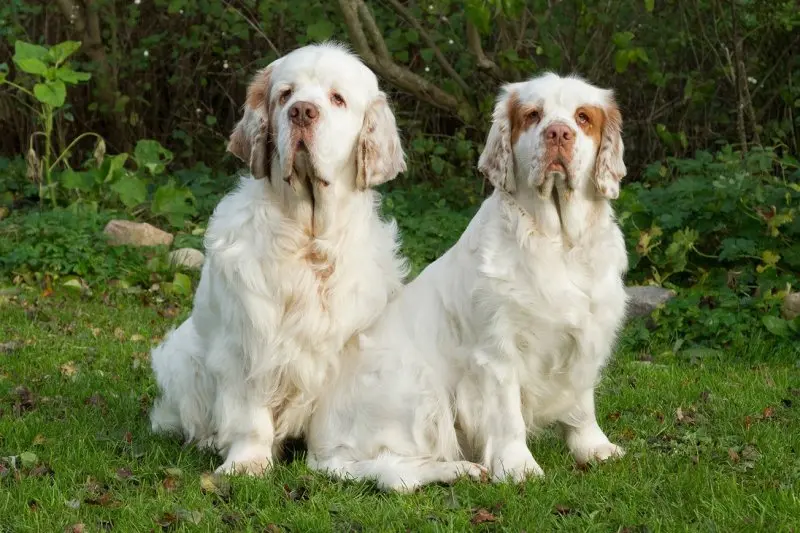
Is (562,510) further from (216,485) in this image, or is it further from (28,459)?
(28,459)

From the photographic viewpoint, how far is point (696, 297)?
6461 millimetres

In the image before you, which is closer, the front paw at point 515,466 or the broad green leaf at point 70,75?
the front paw at point 515,466

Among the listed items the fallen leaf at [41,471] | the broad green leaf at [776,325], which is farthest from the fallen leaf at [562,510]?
the broad green leaf at [776,325]

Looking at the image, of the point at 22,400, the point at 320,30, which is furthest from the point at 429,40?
the point at 22,400

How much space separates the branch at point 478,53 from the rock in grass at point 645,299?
275 cm

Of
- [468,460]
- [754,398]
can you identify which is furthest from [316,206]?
[754,398]

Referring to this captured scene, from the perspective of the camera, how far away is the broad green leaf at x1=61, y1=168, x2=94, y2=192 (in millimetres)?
8633

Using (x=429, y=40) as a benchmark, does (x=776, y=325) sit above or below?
below

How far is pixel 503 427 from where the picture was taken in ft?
12.9

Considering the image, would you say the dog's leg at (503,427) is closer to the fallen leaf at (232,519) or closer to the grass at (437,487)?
the grass at (437,487)

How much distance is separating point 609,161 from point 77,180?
572 centimetres

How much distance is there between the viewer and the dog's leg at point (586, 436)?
164 inches

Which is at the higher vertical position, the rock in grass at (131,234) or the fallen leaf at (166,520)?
the fallen leaf at (166,520)

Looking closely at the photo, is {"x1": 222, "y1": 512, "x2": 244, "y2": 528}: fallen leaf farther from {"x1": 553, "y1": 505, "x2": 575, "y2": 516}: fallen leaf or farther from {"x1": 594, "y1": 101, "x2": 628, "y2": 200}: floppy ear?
{"x1": 594, "y1": 101, "x2": 628, "y2": 200}: floppy ear
